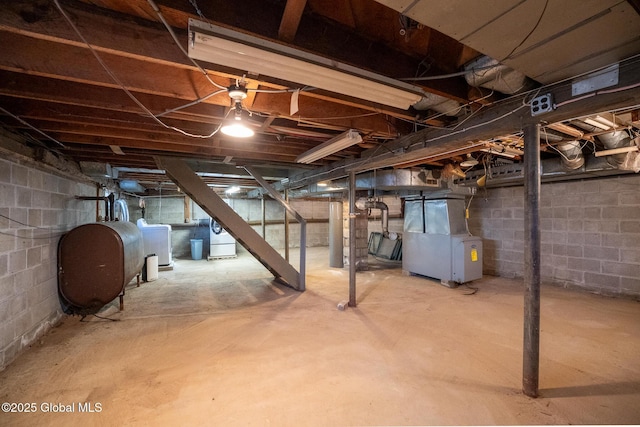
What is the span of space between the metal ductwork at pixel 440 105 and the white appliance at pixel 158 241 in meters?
5.43

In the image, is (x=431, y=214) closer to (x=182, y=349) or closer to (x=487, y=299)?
(x=487, y=299)

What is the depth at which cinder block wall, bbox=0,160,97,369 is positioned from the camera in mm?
2074

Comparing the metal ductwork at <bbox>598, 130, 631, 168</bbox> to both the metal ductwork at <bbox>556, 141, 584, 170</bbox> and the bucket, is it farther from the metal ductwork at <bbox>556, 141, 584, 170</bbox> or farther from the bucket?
the bucket

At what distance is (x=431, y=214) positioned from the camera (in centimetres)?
450

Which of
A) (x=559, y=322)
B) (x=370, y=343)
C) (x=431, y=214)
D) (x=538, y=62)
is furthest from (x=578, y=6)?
(x=431, y=214)

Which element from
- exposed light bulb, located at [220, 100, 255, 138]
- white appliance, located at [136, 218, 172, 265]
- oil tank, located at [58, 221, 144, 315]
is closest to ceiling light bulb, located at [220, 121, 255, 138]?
exposed light bulb, located at [220, 100, 255, 138]

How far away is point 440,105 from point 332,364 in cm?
213

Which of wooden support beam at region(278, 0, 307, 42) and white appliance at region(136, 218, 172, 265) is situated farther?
white appliance at region(136, 218, 172, 265)

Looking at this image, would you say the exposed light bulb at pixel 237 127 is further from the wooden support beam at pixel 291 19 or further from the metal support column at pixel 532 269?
the metal support column at pixel 532 269

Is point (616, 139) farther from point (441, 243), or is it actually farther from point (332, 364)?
point (332, 364)

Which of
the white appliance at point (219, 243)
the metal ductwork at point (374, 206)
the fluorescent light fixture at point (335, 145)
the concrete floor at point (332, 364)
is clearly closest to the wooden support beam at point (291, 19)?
the fluorescent light fixture at point (335, 145)

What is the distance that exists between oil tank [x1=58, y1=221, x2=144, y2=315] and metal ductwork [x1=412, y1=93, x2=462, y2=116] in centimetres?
337

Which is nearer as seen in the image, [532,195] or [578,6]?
[578,6]

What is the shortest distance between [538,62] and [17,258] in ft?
12.8
